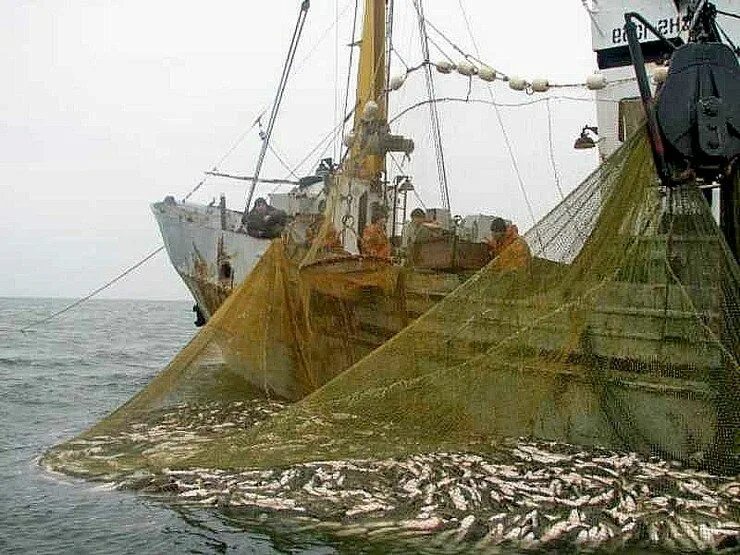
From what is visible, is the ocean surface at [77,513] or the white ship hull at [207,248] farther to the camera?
the white ship hull at [207,248]

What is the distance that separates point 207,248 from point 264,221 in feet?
12.6

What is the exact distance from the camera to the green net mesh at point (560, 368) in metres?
7.32

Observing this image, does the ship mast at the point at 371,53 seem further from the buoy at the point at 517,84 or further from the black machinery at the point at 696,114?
the black machinery at the point at 696,114

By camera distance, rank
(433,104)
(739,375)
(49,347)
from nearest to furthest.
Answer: (739,375)
(433,104)
(49,347)

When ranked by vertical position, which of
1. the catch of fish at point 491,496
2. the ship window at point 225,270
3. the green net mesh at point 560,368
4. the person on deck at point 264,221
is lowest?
the catch of fish at point 491,496

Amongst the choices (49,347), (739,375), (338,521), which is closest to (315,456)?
(338,521)

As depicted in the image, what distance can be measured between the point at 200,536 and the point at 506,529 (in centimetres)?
241

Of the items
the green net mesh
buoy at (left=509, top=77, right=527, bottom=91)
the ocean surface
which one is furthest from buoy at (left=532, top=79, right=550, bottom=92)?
the ocean surface

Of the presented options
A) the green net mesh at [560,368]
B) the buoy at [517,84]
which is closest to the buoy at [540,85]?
the buoy at [517,84]

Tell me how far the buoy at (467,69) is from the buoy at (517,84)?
575 mm

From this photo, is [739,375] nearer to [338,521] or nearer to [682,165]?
[682,165]

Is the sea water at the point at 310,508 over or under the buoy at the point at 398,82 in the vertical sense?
under

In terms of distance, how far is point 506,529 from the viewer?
20.2 ft

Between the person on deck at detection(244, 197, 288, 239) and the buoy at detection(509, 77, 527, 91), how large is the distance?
20.8ft
